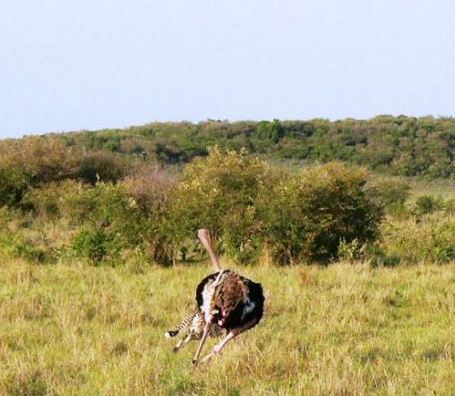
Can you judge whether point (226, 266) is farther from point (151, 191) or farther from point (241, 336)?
point (151, 191)

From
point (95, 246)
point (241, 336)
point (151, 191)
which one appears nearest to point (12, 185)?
point (151, 191)

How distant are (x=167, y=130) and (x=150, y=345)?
44471 mm

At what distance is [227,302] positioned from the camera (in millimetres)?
4199

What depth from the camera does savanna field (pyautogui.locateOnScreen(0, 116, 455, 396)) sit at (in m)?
5.31

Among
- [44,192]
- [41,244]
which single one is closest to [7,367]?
[41,244]

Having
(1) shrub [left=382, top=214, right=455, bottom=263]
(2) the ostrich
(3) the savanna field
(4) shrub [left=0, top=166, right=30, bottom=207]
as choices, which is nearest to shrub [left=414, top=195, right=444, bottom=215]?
(3) the savanna field

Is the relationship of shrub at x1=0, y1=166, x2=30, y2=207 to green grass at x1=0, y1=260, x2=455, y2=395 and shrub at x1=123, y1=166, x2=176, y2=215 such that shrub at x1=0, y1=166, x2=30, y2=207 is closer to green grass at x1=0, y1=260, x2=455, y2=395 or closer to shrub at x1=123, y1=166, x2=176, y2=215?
shrub at x1=123, y1=166, x2=176, y2=215

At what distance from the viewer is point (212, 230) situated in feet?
43.0

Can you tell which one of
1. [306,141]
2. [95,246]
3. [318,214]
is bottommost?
[306,141]

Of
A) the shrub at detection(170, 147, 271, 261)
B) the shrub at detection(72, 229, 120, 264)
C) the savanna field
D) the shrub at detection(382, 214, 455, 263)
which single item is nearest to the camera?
the savanna field

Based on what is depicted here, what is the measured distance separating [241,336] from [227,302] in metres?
2.03

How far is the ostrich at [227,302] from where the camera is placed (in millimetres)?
4203

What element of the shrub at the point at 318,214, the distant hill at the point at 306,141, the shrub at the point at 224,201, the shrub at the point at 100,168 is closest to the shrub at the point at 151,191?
the shrub at the point at 224,201

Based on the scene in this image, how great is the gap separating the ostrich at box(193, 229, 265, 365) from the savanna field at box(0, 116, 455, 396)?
2.49 feet
